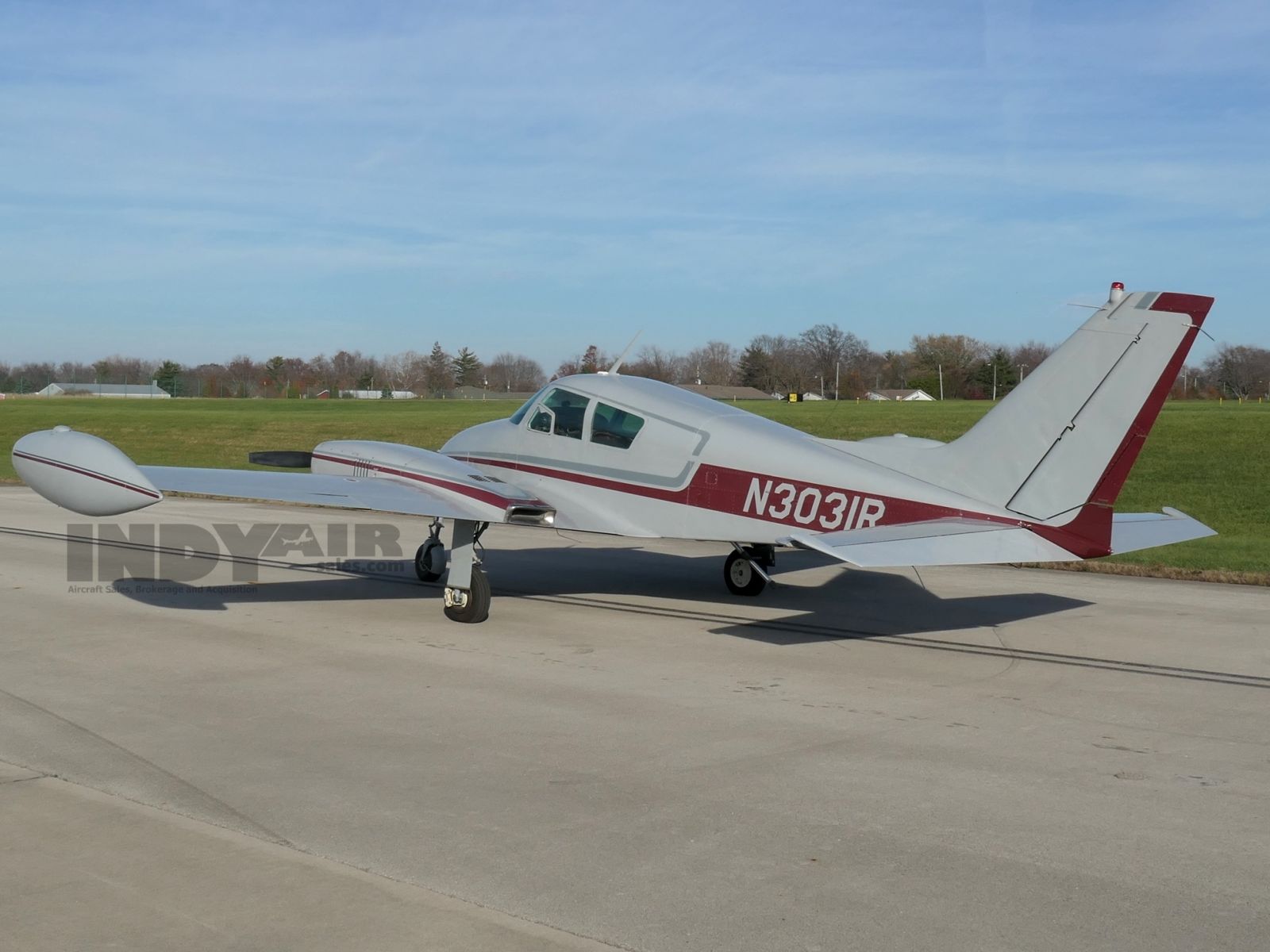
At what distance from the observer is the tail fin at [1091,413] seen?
36.7 feet

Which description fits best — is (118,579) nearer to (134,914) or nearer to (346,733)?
(346,733)

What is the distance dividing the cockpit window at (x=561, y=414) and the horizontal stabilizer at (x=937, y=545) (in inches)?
154

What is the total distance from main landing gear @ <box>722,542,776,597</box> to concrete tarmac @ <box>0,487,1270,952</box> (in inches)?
10.3

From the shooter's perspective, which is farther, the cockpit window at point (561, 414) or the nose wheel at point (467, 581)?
the cockpit window at point (561, 414)

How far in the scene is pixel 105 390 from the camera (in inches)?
5177

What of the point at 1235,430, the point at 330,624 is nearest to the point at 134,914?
the point at 330,624

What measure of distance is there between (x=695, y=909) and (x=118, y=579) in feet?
43.3

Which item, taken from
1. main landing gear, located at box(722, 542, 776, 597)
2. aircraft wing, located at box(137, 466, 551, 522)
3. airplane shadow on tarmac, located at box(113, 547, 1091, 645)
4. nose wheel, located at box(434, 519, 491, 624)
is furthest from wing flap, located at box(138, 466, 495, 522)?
main landing gear, located at box(722, 542, 776, 597)

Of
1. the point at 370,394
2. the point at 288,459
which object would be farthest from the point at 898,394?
the point at 288,459

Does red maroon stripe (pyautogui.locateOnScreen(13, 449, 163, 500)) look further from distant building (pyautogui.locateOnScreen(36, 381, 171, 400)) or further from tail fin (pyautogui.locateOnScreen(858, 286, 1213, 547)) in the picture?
distant building (pyautogui.locateOnScreen(36, 381, 171, 400))

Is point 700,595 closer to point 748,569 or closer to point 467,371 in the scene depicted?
point 748,569

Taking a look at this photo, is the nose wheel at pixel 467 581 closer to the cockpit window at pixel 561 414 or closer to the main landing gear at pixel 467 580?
the main landing gear at pixel 467 580

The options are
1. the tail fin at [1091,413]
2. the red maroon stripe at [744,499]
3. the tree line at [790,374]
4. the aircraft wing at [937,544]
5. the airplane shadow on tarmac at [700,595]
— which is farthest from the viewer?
the tree line at [790,374]

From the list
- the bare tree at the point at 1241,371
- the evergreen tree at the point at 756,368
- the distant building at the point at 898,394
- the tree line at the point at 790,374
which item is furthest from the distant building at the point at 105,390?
the bare tree at the point at 1241,371
